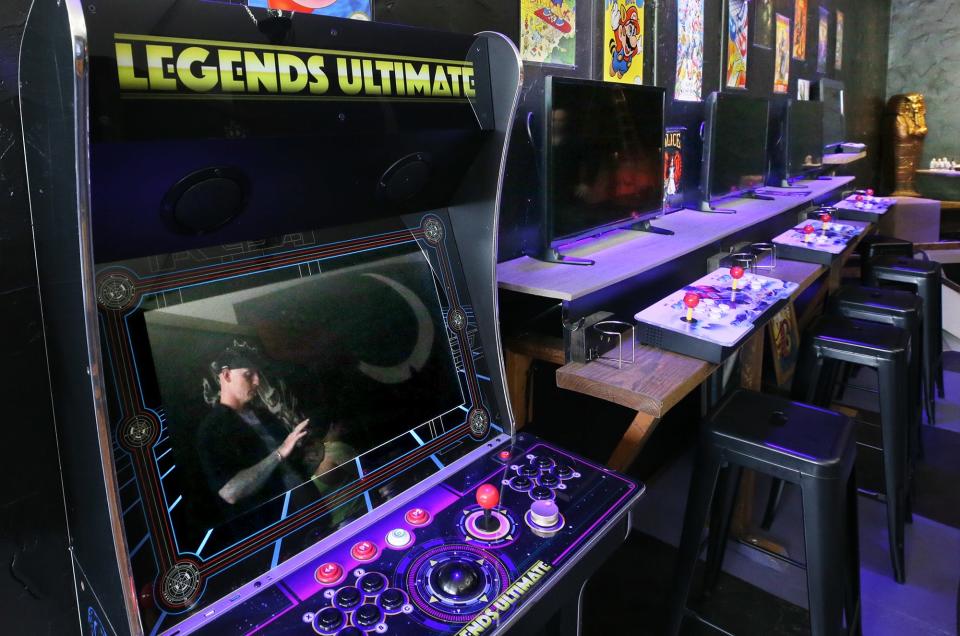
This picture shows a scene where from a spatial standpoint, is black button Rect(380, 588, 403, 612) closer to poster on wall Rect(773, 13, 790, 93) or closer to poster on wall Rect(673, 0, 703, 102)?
poster on wall Rect(673, 0, 703, 102)

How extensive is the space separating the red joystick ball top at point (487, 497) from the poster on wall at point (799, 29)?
5046 mm

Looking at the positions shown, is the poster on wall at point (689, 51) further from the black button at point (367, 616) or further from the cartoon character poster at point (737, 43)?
the black button at point (367, 616)

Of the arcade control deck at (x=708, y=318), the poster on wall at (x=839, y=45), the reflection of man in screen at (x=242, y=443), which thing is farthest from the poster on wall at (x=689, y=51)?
the poster on wall at (x=839, y=45)

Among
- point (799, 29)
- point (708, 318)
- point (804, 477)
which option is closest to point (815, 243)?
point (708, 318)

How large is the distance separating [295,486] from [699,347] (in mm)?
1282

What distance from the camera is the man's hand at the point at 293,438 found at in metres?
1.09

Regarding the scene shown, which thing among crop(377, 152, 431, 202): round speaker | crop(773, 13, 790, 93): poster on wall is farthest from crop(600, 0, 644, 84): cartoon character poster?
crop(773, 13, 790, 93): poster on wall

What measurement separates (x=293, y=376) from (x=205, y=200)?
0.34m

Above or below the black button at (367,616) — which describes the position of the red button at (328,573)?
above

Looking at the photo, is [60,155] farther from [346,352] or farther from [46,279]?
[346,352]

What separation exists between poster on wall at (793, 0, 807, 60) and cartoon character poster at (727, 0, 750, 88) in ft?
3.91

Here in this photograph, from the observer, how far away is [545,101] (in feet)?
6.49

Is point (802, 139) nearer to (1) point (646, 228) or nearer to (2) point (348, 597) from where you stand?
(1) point (646, 228)

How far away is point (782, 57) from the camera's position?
4680 millimetres
